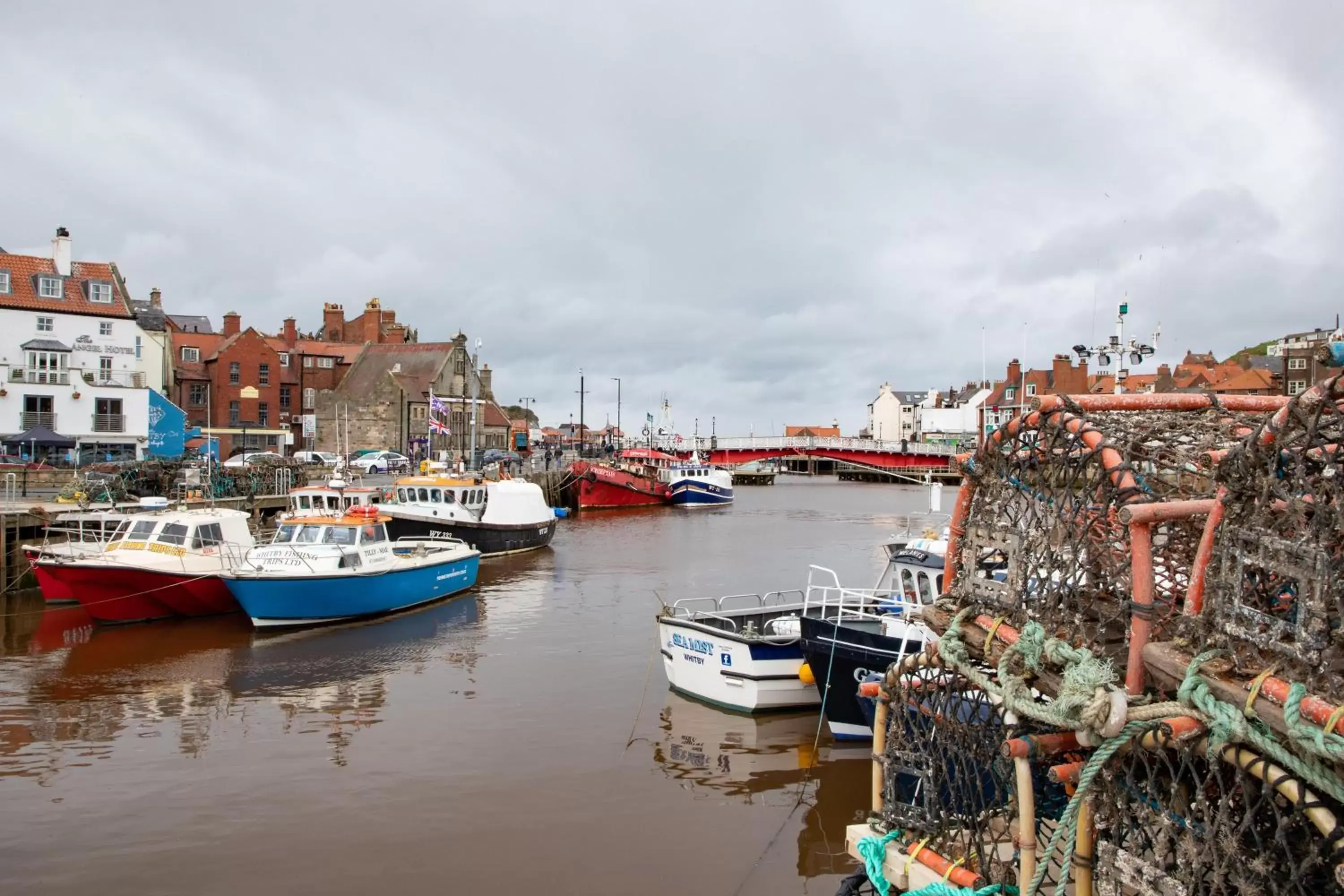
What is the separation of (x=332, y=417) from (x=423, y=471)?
94.8 feet

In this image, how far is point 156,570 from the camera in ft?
62.7

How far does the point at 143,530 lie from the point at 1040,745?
2087 centimetres

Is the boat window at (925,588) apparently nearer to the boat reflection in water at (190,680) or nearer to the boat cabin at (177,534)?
the boat reflection in water at (190,680)

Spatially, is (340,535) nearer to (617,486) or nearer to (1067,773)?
(1067,773)

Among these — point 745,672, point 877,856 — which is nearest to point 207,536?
point 745,672

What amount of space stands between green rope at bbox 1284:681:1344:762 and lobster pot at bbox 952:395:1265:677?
86 centimetres

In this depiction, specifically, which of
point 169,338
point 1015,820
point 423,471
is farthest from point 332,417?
point 1015,820

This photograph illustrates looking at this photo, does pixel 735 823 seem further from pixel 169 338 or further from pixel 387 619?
pixel 169 338

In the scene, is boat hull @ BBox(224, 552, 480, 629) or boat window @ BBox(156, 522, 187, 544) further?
boat window @ BBox(156, 522, 187, 544)

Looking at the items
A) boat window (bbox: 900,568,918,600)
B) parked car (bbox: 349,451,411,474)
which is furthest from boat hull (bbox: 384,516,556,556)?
boat window (bbox: 900,568,918,600)

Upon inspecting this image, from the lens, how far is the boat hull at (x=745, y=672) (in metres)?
13.6

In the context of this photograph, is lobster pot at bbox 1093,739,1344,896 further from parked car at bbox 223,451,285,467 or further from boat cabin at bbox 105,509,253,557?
parked car at bbox 223,451,285,467

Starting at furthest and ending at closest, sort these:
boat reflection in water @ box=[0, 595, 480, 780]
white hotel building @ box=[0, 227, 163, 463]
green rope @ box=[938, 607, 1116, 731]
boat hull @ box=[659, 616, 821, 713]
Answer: white hotel building @ box=[0, 227, 163, 463]
boat hull @ box=[659, 616, 821, 713]
boat reflection in water @ box=[0, 595, 480, 780]
green rope @ box=[938, 607, 1116, 731]

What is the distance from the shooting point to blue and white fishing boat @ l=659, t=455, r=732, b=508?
190 ft
